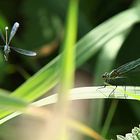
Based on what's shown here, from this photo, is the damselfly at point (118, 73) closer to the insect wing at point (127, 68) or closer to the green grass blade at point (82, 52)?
the insect wing at point (127, 68)

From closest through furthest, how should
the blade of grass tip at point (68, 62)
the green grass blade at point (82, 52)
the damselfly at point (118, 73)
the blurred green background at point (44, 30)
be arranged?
the blade of grass tip at point (68, 62) < the green grass blade at point (82, 52) < the damselfly at point (118, 73) < the blurred green background at point (44, 30)

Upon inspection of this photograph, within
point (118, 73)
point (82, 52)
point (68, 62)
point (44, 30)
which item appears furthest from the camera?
point (44, 30)

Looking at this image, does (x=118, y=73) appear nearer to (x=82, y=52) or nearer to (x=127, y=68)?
(x=127, y=68)

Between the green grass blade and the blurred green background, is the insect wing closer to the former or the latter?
the green grass blade

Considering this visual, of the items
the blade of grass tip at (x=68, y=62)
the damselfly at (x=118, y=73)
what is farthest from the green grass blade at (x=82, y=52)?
the blade of grass tip at (x=68, y=62)

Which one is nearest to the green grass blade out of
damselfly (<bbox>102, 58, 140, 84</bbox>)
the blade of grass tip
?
damselfly (<bbox>102, 58, 140, 84</bbox>)

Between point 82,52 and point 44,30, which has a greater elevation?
point 44,30

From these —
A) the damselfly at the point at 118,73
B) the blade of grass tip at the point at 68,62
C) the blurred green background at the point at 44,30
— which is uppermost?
the blurred green background at the point at 44,30

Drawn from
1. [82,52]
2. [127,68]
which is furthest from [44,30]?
[127,68]

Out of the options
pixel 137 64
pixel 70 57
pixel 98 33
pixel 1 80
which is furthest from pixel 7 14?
pixel 70 57

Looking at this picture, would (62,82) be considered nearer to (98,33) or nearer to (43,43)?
(98,33)

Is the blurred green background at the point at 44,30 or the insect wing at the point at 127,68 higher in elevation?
the blurred green background at the point at 44,30
